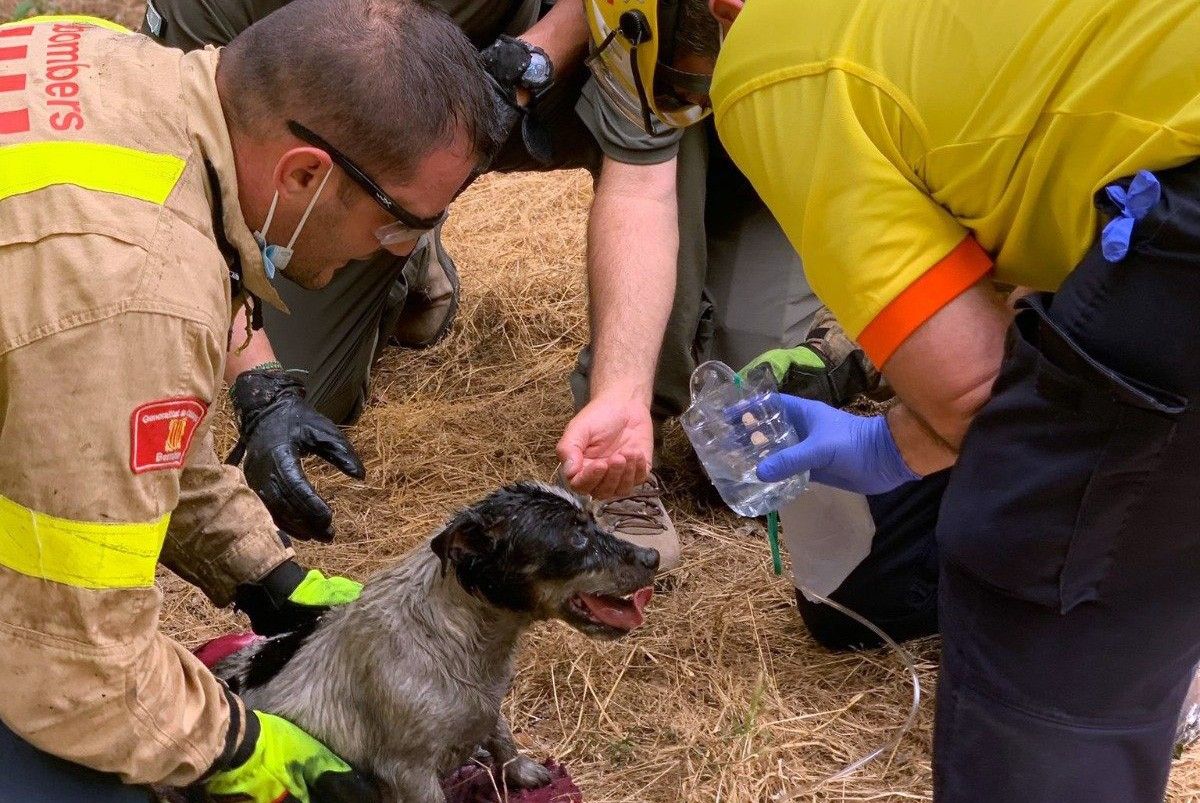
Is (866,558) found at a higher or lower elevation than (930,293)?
lower

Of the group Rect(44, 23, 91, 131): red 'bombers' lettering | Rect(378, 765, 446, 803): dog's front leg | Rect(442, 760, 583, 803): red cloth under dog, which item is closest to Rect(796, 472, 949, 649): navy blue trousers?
Rect(442, 760, 583, 803): red cloth under dog

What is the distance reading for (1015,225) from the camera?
7.09 ft

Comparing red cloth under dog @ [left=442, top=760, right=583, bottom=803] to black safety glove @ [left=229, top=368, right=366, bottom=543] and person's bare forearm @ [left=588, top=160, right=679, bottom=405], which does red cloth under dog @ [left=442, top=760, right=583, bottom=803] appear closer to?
black safety glove @ [left=229, top=368, right=366, bottom=543]

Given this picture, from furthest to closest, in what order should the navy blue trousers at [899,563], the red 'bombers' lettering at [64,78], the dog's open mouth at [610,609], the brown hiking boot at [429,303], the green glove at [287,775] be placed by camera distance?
1. the brown hiking boot at [429,303]
2. the navy blue trousers at [899,563]
3. the dog's open mouth at [610,609]
4. the green glove at [287,775]
5. the red 'bombers' lettering at [64,78]

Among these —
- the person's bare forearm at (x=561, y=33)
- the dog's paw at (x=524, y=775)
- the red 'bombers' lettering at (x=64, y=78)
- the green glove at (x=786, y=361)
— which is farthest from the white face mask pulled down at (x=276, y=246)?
the person's bare forearm at (x=561, y=33)

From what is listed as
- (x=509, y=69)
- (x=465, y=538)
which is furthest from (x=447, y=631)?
(x=509, y=69)

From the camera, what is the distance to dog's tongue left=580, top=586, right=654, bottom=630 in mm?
3252

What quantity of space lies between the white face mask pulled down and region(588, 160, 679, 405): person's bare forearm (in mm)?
1398

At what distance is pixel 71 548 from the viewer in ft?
7.22

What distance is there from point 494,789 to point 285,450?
4.08ft

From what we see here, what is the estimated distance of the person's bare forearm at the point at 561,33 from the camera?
4809mm

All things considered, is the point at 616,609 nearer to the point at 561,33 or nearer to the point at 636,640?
the point at 636,640

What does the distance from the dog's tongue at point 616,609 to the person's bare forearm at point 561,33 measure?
2426 millimetres

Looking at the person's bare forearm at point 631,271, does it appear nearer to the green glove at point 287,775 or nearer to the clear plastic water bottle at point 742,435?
the clear plastic water bottle at point 742,435
